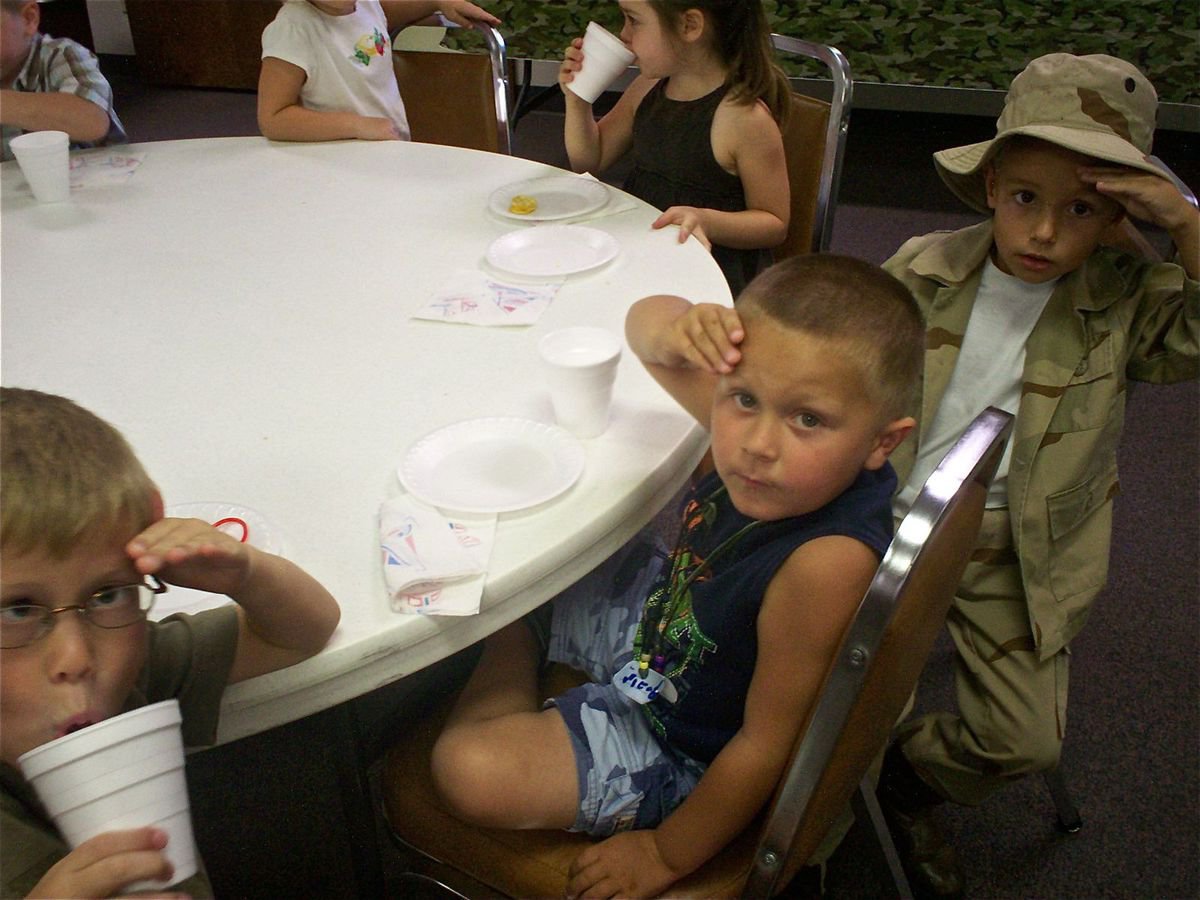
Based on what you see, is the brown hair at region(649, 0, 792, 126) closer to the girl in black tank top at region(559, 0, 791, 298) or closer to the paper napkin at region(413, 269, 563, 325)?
the girl in black tank top at region(559, 0, 791, 298)

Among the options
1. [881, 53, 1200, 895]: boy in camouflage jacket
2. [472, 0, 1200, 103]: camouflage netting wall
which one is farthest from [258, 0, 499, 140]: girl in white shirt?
[472, 0, 1200, 103]: camouflage netting wall

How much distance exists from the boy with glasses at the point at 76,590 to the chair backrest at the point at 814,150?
140 cm

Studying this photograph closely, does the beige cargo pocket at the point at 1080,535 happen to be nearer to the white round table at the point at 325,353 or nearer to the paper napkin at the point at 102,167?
the white round table at the point at 325,353

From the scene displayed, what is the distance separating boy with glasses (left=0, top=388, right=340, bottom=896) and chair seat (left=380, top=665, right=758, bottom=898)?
0.94 ft

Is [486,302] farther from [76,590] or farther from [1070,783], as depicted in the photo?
[1070,783]

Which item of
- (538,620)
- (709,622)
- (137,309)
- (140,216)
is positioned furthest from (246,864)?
(140,216)

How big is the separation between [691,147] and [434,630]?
136 cm

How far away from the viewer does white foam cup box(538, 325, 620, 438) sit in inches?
36.8

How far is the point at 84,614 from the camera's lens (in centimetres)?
64

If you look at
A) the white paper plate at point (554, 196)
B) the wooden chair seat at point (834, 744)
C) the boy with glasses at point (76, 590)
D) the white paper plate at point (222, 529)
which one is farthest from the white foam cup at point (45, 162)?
the wooden chair seat at point (834, 744)

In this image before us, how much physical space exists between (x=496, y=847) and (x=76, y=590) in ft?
1.58

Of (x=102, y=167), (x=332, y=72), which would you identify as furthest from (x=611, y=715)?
(x=332, y=72)

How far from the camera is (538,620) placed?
1.13 m

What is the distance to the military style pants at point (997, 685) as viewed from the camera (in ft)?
4.01
